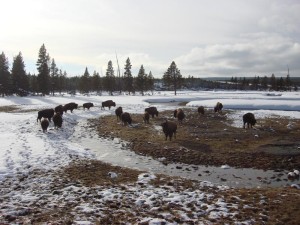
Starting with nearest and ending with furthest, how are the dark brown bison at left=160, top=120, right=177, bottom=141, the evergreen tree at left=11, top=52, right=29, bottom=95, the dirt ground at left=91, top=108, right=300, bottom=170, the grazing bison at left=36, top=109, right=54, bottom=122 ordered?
1. the dirt ground at left=91, top=108, right=300, bottom=170
2. the dark brown bison at left=160, top=120, right=177, bottom=141
3. the grazing bison at left=36, top=109, right=54, bottom=122
4. the evergreen tree at left=11, top=52, right=29, bottom=95

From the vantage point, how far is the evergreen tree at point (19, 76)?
73188 mm

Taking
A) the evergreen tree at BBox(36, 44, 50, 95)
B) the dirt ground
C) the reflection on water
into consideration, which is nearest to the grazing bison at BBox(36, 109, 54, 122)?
the dirt ground

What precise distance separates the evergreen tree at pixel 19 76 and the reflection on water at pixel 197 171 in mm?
60073

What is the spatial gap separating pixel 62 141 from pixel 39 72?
183ft

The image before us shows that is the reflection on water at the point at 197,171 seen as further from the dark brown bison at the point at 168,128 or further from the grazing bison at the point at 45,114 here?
the grazing bison at the point at 45,114

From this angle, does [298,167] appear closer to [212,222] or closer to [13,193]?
[212,222]

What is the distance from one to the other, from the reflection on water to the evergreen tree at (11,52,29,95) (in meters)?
60.1

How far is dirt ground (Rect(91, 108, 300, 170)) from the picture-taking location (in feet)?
53.7

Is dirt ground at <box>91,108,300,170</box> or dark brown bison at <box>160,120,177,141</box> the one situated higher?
dark brown bison at <box>160,120,177,141</box>

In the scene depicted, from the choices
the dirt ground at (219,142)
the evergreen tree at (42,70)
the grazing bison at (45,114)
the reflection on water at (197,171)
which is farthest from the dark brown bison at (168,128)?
the evergreen tree at (42,70)

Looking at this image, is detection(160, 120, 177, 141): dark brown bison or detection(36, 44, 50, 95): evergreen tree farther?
detection(36, 44, 50, 95): evergreen tree

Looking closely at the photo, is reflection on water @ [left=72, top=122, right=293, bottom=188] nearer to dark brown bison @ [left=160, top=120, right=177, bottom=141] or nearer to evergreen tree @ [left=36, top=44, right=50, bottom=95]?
dark brown bison @ [left=160, top=120, right=177, bottom=141]

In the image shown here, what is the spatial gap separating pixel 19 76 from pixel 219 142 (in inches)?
2509

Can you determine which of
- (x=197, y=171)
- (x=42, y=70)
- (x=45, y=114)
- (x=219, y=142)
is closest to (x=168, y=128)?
(x=219, y=142)
